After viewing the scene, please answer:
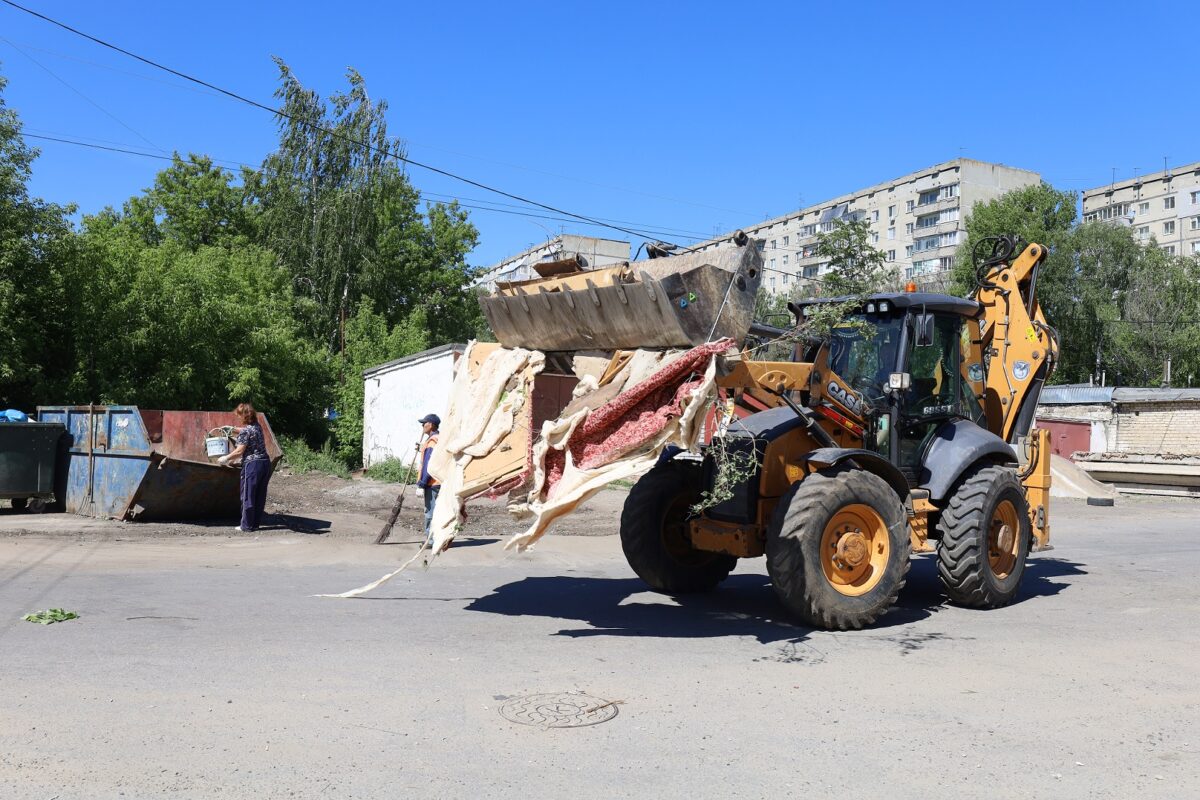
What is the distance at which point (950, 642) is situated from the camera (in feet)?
23.8

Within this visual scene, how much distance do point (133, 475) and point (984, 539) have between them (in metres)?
10.7

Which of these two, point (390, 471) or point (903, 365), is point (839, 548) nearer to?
point (903, 365)

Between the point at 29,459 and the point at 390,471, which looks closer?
the point at 29,459

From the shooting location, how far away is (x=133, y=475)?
12836 millimetres

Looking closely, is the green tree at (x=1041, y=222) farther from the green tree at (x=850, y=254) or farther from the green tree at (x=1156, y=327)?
the green tree at (x=850, y=254)

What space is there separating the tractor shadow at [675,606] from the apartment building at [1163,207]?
70889 mm

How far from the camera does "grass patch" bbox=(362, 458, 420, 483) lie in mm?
21952

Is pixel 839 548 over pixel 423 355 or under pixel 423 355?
under

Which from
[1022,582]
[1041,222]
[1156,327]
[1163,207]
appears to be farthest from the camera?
[1163,207]

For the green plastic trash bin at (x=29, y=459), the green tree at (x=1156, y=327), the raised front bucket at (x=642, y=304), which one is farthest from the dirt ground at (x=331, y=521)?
the green tree at (x=1156, y=327)

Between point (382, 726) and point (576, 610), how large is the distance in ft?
10.9

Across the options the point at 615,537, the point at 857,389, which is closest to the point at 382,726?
the point at 857,389

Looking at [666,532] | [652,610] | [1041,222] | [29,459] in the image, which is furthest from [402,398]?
[1041,222]

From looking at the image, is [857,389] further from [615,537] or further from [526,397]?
[615,537]
